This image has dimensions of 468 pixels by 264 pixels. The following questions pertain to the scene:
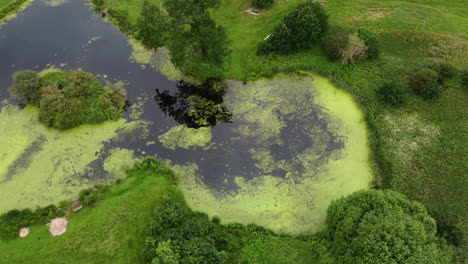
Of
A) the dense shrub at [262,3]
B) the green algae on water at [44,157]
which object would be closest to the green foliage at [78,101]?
the green algae on water at [44,157]

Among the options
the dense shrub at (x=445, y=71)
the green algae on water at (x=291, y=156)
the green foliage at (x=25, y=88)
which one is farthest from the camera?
the dense shrub at (x=445, y=71)

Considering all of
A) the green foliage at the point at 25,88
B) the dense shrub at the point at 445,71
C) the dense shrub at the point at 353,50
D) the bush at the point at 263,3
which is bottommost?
the green foliage at the point at 25,88

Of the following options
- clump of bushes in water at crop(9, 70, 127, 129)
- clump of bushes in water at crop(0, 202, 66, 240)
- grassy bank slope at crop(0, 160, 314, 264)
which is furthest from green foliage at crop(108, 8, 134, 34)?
clump of bushes in water at crop(0, 202, 66, 240)

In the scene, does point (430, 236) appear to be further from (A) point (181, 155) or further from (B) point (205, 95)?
(B) point (205, 95)

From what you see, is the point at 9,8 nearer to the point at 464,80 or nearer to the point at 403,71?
the point at 403,71

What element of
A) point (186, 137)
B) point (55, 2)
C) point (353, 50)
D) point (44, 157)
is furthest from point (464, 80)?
point (55, 2)

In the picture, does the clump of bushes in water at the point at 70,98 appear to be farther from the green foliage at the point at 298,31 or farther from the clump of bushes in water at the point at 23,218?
the green foliage at the point at 298,31
